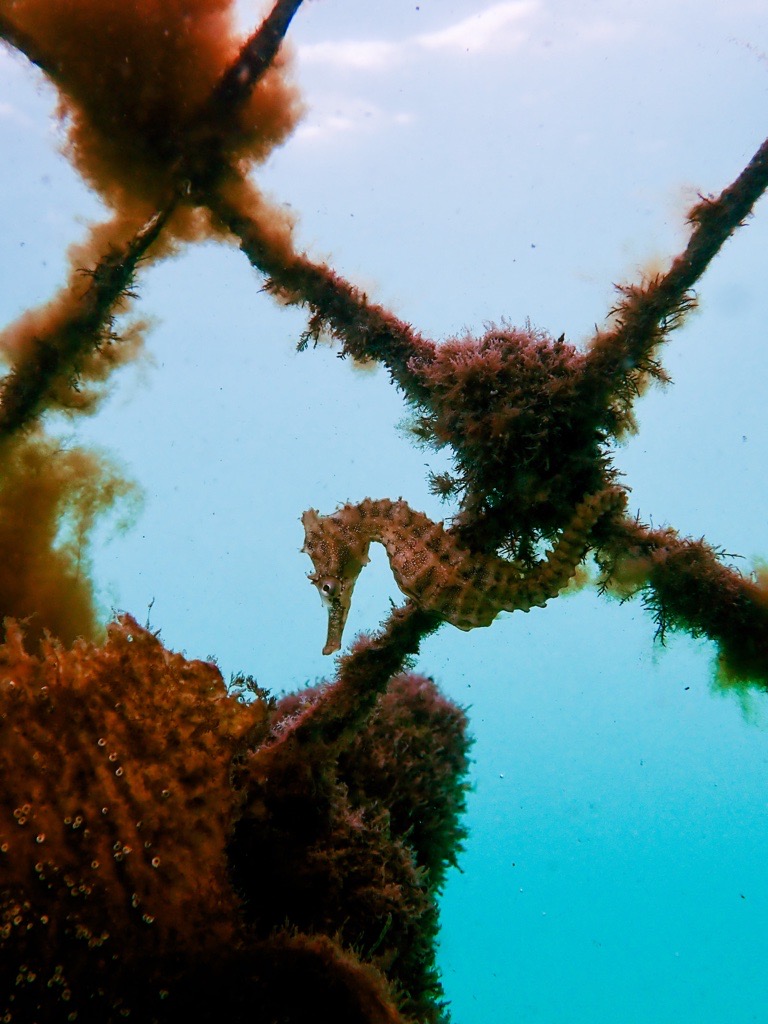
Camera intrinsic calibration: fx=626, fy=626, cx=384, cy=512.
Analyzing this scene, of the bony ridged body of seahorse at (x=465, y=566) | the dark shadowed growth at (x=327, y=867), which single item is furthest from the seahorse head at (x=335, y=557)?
the dark shadowed growth at (x=327, y=867)

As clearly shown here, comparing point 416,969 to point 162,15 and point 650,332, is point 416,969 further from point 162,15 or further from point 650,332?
point 162,15

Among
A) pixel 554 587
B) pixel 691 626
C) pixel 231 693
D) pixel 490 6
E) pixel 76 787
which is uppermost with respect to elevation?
pixel 490 6

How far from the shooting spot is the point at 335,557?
14.3ft

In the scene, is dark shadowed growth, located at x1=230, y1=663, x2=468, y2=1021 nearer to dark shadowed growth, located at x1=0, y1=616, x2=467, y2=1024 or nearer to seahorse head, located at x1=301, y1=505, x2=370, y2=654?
dark shadowed growth, located at x1=0, y1=616, x2=467, y2=1024

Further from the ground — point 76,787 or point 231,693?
point 231,693

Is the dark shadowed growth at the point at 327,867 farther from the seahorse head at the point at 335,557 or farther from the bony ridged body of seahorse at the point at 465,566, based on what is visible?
the bony ridged body of seahorse at the point at 465,566

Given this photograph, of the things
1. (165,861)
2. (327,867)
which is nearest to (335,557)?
(327,867)

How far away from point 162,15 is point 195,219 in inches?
48.1

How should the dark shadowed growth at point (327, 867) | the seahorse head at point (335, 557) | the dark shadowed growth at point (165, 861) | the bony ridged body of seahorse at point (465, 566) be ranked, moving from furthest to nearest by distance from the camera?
1. the seahorse head at point (335, 557)
2. the dark shadowed growth at point (327, 867)
3. the bony ridged body of seahorse at point (465, 566)
4. the dark shadowed growth at point (165, 861)

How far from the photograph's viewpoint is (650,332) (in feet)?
11.4

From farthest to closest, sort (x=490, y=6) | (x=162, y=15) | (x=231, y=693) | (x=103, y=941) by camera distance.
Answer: (x=490, y=6) < (x=162, y=15) < (x=231, y=693) < (x=103, y=941)

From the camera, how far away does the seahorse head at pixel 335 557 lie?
4332 millimetres

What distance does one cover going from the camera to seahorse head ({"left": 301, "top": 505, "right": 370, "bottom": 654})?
14.2 feet

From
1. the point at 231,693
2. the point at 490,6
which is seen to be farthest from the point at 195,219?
the point at 490,6
